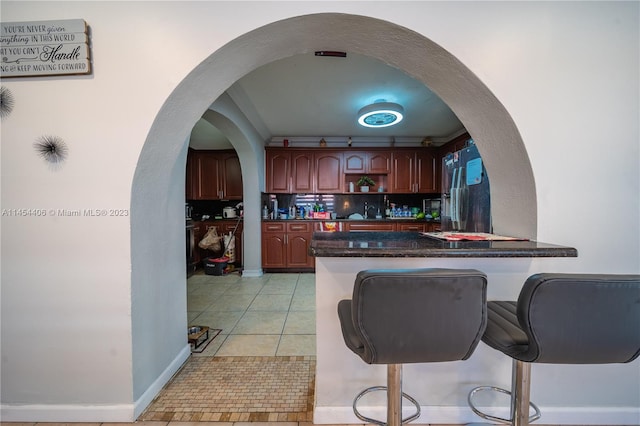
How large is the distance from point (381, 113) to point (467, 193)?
128 cm

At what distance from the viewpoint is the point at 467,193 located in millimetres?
2436

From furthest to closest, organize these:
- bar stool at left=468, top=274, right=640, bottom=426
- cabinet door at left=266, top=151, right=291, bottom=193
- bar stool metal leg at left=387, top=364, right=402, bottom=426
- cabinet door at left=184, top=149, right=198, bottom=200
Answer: cabinet door at left=184, top=149, right=198, bottom=200 → cabinet door at left=266, top=151, right=291, bottom=193 → bar stool metal leg at left=387, top=364, right=402, bottom=426 → bar stool at left=468, top=274, right=640, bottom=426

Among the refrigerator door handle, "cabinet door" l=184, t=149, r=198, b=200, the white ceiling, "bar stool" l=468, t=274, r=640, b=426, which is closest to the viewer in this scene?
"bar stool" l=468, t=274, r=640, b=426

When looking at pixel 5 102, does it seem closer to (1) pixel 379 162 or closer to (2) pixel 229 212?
(2) pixel 229 212

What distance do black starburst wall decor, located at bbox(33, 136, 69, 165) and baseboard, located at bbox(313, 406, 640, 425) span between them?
1.85 meters

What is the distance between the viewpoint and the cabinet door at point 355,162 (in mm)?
4480

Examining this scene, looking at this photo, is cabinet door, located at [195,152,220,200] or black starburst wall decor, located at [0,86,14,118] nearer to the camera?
black starburst wall decor, located at [0,86,14,118]

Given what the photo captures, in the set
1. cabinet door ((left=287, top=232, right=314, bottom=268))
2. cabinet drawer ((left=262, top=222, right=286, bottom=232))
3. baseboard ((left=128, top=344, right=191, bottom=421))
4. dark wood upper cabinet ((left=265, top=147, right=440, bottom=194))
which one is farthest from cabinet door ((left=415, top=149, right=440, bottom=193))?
baseboard ((left=128, top=344, right=191, bottom=421))

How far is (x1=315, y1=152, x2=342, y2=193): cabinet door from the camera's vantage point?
4461mm

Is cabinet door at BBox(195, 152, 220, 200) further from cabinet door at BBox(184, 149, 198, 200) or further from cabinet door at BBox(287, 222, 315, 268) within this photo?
cabinet door at BBox(287, 222, 315, 268)

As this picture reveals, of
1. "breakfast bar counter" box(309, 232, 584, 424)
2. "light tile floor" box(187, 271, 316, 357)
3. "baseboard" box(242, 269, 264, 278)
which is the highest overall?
"breakfast bar counter" box(309, 232, 584, 424)

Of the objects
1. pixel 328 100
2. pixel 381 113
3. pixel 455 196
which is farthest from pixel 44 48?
pixel 455 196

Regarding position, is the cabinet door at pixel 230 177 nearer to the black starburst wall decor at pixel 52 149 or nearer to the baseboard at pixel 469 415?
the black starburst wall decor at pixel 52 149

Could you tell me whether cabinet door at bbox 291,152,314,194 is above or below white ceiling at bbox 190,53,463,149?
below
